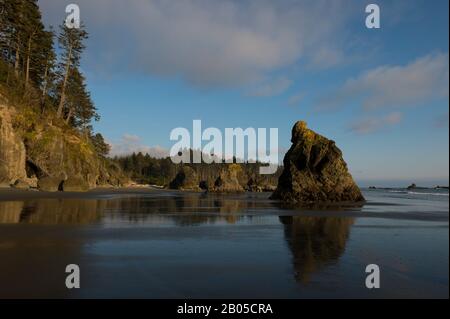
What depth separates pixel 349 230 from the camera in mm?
18938

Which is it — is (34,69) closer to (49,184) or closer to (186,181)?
(49,184)

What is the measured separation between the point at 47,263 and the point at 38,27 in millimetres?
66112

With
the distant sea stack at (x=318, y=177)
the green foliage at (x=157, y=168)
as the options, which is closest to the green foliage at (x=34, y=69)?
the distant sea stack at (x=318, y=177)

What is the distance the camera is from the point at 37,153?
54500mm

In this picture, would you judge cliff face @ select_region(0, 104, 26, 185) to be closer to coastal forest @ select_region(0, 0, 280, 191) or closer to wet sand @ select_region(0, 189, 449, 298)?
coastal forest @ select_region(0, 0, 280, 191)

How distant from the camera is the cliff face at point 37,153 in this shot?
46809mm

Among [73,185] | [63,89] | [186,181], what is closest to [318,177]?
[73,185]

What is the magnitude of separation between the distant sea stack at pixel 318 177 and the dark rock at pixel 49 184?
33438mm

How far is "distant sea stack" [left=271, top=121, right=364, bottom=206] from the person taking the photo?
5075cm

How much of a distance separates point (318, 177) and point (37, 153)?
42.2 meters

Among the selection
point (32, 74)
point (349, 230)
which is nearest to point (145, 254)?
point (349, 230)

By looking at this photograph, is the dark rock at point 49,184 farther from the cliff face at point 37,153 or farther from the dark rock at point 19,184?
the dark rock at point 19,184

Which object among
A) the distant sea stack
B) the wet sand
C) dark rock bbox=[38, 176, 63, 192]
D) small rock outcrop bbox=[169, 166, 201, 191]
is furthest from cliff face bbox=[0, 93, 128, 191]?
small rock outcrop bbox=[169, 166, 201, 191]
